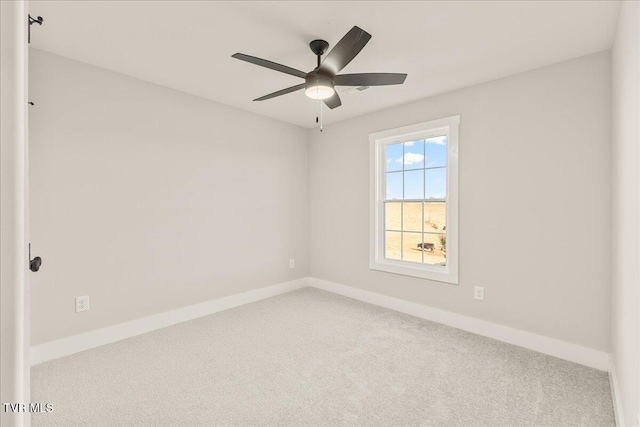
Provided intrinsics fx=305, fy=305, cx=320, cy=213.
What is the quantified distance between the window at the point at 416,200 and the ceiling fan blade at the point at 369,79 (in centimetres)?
137

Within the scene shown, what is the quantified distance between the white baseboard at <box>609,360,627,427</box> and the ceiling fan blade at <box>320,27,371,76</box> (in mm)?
2538

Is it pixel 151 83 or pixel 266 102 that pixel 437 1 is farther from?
pixel 151 83

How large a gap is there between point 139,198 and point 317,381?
7.87 feet

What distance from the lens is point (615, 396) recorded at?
78.6 inches

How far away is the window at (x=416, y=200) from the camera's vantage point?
3.31 m

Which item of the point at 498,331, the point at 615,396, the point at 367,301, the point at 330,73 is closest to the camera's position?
the point at 615,396

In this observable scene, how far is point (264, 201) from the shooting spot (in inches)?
166

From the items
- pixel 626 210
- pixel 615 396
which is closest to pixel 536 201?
pixel 626 210

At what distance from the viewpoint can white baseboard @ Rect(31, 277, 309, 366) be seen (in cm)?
253

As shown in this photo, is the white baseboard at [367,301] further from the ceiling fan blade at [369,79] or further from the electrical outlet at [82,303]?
the ceiling fan blade at [369,79]

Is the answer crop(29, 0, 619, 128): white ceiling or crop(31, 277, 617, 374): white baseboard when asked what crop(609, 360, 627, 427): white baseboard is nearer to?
crop(31, 277, 617, 374): white baseboard

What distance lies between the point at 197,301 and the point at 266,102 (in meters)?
2.47

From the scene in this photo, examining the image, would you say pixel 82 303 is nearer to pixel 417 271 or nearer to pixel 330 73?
pixel 330 73

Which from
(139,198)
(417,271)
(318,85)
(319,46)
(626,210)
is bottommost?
(417,271)
